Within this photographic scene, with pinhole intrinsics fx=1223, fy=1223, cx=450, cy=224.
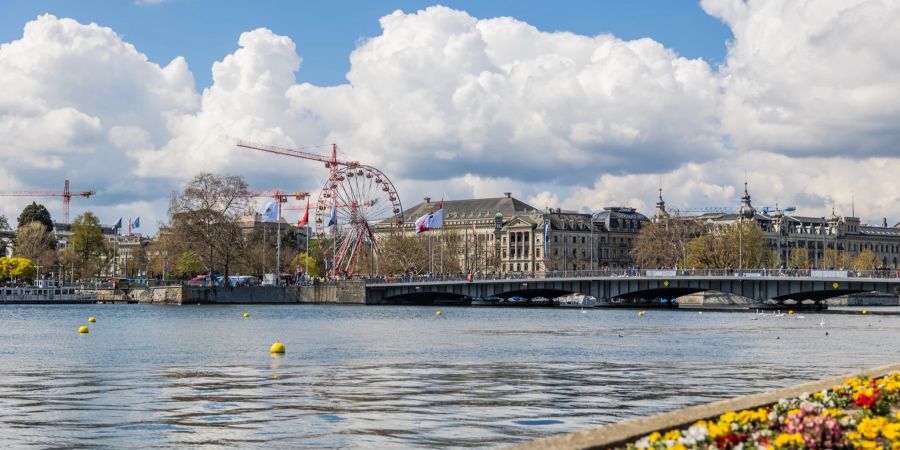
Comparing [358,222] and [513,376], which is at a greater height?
[358,222]

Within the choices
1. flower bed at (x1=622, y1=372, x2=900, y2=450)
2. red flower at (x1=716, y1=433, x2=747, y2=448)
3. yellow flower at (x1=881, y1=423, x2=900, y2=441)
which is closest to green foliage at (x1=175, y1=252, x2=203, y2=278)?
flower bed at (x1=622, y1=372, x2=900, y2=450)

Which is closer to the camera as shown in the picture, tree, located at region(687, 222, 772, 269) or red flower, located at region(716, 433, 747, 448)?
red flower, located at region(716, 433, 747, 448)

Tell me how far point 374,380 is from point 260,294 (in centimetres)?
13399

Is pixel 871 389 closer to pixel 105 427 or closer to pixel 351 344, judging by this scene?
pixel 105 427

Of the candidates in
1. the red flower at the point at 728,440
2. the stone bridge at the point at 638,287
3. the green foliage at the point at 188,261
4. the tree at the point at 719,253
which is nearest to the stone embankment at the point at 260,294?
the stone bridge at the point at 638,287

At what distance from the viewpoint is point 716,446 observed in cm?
1653

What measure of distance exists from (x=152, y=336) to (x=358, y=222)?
90135 millimetres

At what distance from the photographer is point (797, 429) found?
57.2 feet

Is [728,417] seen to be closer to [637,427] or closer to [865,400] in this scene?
[637,427]

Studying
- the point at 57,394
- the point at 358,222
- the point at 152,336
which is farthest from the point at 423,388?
the point at 358,222

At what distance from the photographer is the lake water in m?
28.4

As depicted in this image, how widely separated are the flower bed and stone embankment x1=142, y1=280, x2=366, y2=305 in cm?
14852

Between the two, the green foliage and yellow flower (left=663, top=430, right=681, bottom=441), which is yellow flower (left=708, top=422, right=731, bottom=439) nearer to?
yellow flower (left=663, top=430, right=681, bottom=441)

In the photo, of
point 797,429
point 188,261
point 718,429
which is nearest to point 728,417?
point 797,429
